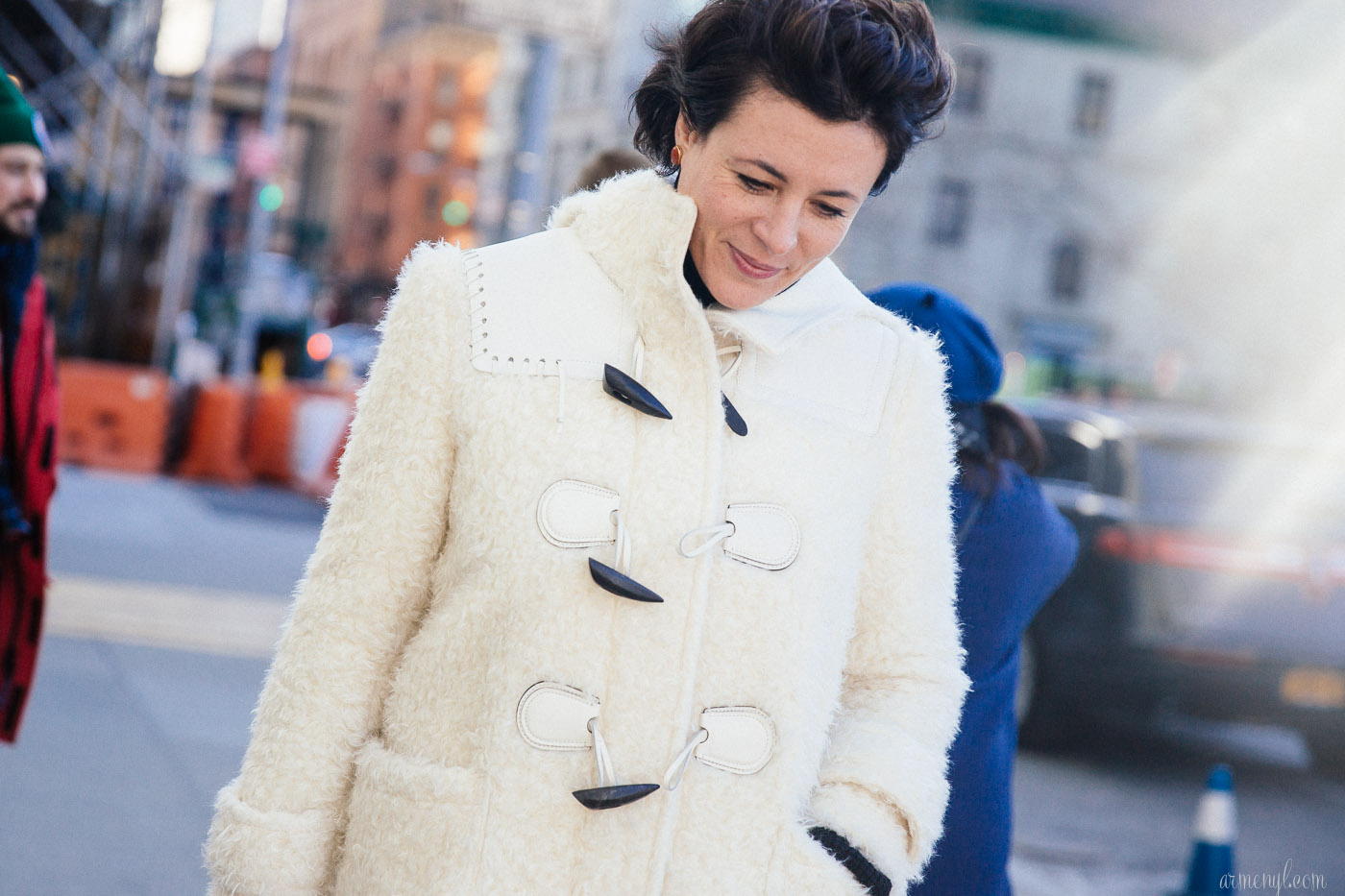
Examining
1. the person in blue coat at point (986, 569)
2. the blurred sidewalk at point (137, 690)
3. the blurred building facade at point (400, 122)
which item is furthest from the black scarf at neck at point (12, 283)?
the blurred building facade at point (400, 122)

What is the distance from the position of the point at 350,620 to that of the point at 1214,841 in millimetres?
3633

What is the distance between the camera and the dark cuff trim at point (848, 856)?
1.88 metres

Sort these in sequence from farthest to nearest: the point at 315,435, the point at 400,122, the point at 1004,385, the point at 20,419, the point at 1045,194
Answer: the point at 400,122 < the point at 1045,194 < the point at 1004,385 < the point at 315,435 < the point at 20,419

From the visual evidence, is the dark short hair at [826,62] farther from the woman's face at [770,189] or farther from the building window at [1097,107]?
the building window at [1097,107]

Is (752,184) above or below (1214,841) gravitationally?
above

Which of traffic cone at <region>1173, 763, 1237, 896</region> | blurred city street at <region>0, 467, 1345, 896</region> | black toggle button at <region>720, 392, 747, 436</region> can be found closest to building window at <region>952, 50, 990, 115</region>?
blurred city street at <region>0, 467, 1345, 896</region>

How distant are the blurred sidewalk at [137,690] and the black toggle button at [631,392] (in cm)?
323

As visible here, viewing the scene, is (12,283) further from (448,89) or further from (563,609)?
(448,89)

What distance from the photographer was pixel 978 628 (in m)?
2.95

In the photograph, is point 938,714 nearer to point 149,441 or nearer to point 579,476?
point 579,476

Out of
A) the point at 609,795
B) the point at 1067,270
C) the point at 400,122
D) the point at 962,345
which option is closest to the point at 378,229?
the point at 400,122

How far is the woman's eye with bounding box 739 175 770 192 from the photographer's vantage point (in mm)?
1870

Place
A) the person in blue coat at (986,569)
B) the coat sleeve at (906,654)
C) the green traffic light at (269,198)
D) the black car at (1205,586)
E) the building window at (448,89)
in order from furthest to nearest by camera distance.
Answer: the building window at (448,89)
the green traffic light at (269,198)
the black car at (1205,586)
the person in blue coat at (986,569)
the coat sleeve at (906,654)

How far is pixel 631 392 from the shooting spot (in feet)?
5.88
